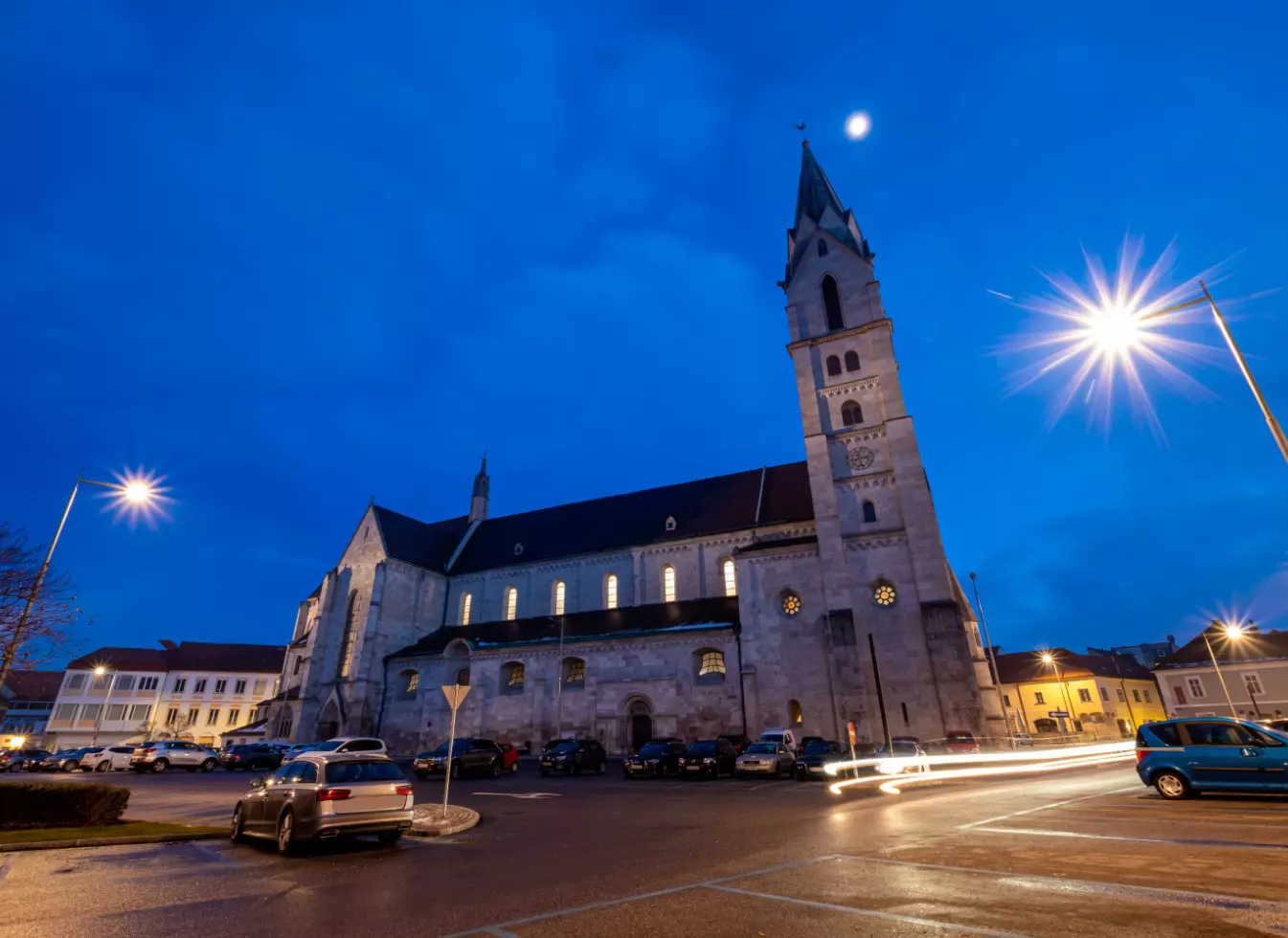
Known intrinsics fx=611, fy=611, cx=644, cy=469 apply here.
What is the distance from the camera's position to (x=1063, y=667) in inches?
2478

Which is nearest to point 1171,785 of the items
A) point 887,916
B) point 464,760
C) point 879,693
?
point 887,916

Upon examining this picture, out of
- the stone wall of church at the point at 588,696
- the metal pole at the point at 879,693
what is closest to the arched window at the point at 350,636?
the stone wall of church at the point at 588,696

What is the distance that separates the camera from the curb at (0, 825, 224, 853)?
32.0ft

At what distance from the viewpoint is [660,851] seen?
355 inches

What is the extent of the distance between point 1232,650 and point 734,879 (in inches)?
2591

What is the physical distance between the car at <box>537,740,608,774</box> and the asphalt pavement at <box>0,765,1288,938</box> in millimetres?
15024

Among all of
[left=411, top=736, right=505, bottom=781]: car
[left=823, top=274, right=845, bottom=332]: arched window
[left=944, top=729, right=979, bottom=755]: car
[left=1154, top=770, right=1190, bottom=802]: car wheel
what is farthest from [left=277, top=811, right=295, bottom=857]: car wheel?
[left=823, top=274, right=845, bottom=332]: arched window

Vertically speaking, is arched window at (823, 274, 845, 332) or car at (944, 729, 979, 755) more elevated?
arched window at (823, 274, 845, 332)

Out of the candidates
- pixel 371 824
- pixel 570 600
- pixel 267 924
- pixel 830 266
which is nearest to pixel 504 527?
pixel 570 600

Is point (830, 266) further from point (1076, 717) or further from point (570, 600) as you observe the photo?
point (1076, 717)

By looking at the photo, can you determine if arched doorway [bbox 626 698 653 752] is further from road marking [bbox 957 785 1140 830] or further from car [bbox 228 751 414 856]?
car [bbox 228 751 414 856]

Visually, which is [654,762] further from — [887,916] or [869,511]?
[887,916]

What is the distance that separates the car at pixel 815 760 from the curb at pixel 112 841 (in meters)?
17.9

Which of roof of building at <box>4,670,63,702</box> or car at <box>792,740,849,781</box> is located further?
roof of building at <box>4,670,63,702</box>
